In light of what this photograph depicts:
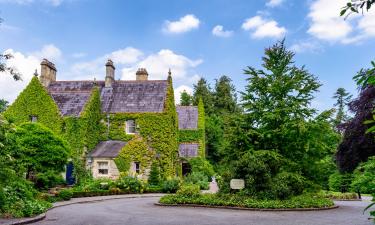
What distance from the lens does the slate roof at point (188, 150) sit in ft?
147

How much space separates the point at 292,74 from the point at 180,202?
994 cm

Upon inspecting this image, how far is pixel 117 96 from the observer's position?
40469 mm

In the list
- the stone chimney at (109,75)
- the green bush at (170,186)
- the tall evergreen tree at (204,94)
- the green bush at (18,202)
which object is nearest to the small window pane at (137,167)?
the green bush at (170,186)

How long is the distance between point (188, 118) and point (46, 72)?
1721 cm

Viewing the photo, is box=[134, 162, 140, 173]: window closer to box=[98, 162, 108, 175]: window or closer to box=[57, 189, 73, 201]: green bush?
box=[98, 162, 108, 175]: window

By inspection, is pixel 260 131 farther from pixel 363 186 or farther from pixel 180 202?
pixel 363 186

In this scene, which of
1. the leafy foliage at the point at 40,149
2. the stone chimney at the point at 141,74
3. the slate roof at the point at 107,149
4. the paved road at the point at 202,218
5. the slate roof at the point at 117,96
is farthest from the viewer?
the stone chimney at the point at 141,74

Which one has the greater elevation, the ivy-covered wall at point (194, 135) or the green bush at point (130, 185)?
the ivy-covered wall at point (194, 135)

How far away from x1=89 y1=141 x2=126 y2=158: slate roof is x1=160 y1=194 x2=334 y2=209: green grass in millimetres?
14326

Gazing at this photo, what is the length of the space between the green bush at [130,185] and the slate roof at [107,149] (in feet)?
13.4

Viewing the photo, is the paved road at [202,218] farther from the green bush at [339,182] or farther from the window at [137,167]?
the green bush at [339,182]

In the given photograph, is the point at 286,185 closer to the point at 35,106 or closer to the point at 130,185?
the point at 130,185

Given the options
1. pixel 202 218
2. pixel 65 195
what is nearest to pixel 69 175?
pixel 65 195

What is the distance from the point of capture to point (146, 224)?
14.3 metres
